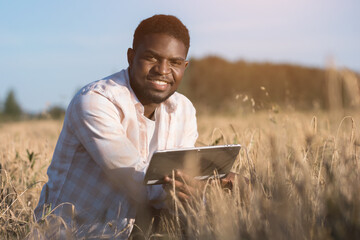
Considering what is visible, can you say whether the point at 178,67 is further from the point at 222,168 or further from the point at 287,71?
the point at 287,71

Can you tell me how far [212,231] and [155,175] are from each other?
485mm

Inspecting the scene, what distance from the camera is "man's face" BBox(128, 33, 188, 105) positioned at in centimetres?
278

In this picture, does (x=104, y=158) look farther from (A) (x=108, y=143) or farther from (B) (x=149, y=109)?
(B) (x=149, y=109)

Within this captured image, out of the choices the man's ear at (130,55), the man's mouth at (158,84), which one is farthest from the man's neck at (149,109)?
the man's ear at (130,55)

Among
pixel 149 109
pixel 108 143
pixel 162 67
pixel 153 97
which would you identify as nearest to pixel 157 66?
pixel 162 67

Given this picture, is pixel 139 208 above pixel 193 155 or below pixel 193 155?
below

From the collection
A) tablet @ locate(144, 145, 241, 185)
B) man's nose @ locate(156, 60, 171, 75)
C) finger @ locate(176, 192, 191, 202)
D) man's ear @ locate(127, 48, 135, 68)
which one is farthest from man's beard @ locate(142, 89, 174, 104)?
finger @ locate(176, 192, 191, 202)

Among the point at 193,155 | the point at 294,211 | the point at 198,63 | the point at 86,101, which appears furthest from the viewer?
the point at 198,63

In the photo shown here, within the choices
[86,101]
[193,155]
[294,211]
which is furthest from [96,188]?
[294,211]

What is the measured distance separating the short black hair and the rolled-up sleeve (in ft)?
1.67

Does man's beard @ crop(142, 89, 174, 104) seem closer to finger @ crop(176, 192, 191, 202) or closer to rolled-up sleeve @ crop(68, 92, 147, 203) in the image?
rolled-up sleeve @ crop(68, 92, 147, 203)

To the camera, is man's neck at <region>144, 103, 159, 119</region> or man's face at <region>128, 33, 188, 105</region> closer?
man's face at <region>128, 33, 188, 105</region>

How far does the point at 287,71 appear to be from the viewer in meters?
18.4

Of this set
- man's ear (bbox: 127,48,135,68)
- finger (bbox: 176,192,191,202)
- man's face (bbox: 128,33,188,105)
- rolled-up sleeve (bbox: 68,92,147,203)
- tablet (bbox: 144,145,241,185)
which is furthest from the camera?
man's ear (bbox: 127,48,135,68)
